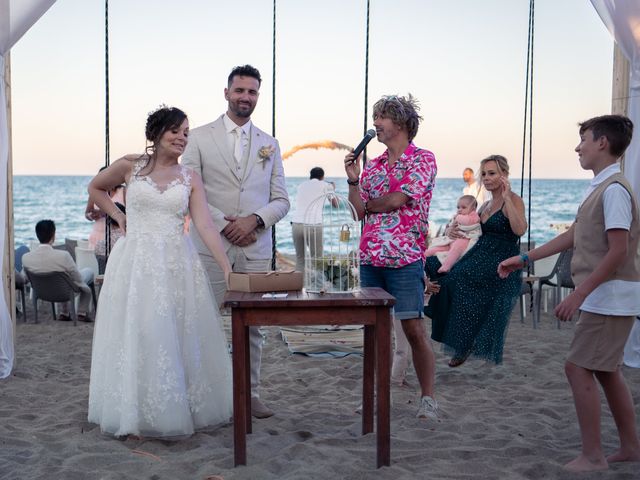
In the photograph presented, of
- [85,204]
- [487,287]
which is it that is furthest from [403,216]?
[85,204]

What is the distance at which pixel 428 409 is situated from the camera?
374 centimetres

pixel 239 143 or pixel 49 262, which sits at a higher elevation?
pixel 239 143

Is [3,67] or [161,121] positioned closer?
[161,121]

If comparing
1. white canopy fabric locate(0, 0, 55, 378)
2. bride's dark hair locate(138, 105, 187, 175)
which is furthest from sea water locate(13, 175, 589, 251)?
bride's dark hair locate(138, 105, 187, 175)

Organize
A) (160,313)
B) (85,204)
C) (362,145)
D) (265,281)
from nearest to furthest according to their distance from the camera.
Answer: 1. (265,281)
2. (362,145)
3. (160,313)
4. (85,204)

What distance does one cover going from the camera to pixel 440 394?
433 centimetres

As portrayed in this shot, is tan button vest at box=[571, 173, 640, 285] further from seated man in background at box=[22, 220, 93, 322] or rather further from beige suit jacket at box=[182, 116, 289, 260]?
seated man in background at box=[22, 220, 93, 322]

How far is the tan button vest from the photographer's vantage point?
2.77 meters

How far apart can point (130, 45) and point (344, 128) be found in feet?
39.7

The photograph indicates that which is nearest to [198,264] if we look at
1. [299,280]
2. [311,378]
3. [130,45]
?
[299,280]

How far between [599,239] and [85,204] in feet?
107

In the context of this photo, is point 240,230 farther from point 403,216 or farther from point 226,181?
point 403,216

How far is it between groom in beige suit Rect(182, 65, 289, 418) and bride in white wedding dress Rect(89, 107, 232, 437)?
0.43 ft

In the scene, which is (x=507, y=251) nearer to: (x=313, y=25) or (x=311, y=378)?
(x=311, y=378)
